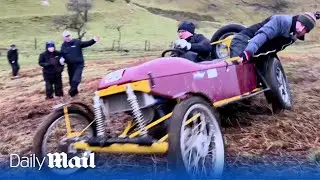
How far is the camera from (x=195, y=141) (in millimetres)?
4930

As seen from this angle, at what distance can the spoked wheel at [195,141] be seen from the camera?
4.49 metres

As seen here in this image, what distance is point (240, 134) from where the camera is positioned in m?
6.39

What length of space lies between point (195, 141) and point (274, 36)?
2.50 meters

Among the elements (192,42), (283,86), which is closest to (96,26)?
(283,86)

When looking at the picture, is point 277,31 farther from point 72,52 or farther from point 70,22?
point 70,22

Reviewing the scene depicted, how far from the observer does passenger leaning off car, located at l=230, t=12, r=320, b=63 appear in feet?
21.4

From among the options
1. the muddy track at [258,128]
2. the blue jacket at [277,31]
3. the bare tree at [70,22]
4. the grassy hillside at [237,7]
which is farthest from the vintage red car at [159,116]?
the grassy hillside at [237,7]

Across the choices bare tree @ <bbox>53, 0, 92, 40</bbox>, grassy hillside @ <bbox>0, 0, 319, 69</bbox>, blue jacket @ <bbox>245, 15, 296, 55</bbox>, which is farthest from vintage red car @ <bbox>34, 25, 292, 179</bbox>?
bare tree @ <bbox>53, 0, 92, 40</bbox>

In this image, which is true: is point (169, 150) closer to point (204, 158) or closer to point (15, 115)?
point (204, 158)

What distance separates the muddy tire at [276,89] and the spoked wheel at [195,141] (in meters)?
1.96

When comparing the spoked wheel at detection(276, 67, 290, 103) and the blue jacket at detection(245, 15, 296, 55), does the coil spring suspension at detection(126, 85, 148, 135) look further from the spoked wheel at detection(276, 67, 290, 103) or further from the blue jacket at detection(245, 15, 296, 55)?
the spoked wheel at detection(276, 67, 290, 103)

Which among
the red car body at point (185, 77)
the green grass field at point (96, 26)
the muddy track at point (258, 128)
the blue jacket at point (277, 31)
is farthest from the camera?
the green grass field at point (96, 26)

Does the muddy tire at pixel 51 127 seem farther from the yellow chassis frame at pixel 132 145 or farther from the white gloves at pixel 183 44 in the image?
the white gloves at pixel 183 44

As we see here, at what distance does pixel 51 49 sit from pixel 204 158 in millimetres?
7057
